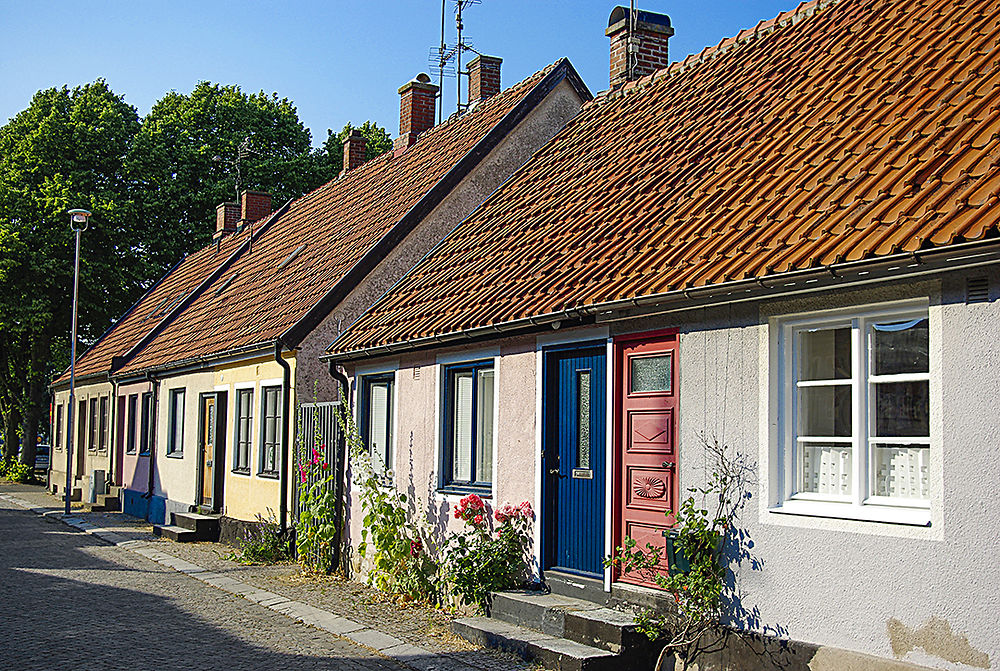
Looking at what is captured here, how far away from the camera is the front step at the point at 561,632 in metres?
8.42

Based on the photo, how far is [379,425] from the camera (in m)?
14.3

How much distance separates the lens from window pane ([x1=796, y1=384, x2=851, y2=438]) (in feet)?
24.9

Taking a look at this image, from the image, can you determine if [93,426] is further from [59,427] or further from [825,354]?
[825,354]

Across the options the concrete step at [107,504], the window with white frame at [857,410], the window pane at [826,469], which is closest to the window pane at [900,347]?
the window with white frame at [857,410]

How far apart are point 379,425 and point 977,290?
9.17 m

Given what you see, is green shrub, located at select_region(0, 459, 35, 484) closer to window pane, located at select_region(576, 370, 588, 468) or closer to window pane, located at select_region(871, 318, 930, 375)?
window pane, located at select_region(576, 370, 588, 468)

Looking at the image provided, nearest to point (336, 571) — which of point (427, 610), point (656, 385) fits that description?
point (427, 610)

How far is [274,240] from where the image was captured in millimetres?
24625

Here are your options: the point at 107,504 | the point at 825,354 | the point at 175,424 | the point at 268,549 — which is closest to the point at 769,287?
the point at 825,354

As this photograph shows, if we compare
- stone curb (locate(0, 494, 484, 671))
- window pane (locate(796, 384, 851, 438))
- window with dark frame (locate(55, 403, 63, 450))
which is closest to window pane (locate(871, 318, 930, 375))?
window pane (locate(796, 384, 851, 438))

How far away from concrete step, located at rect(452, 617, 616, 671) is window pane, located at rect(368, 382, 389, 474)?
12.7 ft

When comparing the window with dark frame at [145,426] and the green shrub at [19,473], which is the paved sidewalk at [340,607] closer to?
the window with dark frame at [145,426]

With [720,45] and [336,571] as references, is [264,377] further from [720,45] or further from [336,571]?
[720,45]

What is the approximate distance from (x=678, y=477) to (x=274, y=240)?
1753 cm
